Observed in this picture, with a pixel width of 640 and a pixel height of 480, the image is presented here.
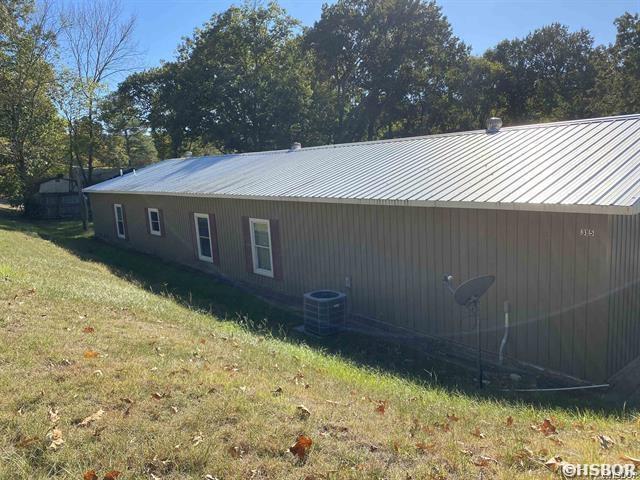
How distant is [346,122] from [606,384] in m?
32.0

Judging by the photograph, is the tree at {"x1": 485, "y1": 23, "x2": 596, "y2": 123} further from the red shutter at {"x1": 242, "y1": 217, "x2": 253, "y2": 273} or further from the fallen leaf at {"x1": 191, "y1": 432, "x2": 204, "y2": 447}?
the fallen leaf at {"x1": 191, "y1": 432, "x2": 204, "y2": 447}

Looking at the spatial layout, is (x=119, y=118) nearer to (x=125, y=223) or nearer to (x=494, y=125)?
(x=125, y=223)

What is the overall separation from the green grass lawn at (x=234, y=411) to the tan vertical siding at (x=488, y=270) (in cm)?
90

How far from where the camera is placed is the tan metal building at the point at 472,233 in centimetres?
638

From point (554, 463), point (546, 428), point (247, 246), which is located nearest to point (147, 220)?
point (247, 246)

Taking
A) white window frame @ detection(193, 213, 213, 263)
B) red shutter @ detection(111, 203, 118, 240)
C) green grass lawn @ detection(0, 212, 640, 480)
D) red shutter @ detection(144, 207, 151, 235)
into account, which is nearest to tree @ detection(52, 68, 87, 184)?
red shutter @ detection(111, 203, 118, 240)

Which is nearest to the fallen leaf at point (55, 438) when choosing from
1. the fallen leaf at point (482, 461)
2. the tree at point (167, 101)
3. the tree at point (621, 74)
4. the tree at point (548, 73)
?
the fallen leaf at point (482, 461)

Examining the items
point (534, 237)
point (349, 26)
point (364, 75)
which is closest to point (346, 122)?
point (364, 75)

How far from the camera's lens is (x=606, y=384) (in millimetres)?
6402

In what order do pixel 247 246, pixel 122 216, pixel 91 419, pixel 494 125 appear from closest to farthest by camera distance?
1. pixel 91 419
2. pixel 494 125
3. pixel 247 246
4. pixel 122 216

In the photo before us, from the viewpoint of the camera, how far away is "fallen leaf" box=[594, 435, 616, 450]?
3.70 meters

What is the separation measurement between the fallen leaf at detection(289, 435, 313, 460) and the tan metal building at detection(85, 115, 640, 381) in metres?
4.32

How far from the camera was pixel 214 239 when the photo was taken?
13891 millimetres

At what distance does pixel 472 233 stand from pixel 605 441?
4140 mm
